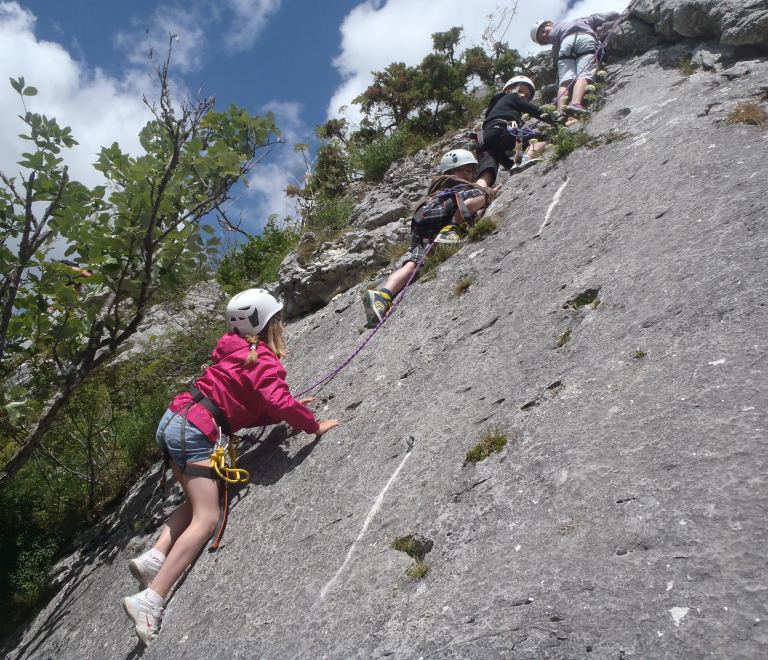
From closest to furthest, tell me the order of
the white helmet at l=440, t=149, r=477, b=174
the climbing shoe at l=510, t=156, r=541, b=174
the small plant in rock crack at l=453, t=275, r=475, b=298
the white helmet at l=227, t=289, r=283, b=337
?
the white helmet at l=227, t=289, r=283, b=337, the small plant in rock crack at l=453, t=275, r=475, b=298, the climbing shoe at l=510, t=156, r=541, b=174, the white helmet at l=440, t=149, r=477, b=174

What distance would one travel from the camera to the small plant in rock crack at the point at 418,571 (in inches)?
95.8

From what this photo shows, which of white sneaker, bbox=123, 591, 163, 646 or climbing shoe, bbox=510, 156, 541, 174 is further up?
climbing shoe, bbox=510, 156, 541, 174

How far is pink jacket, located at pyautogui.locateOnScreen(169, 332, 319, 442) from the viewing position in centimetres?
386

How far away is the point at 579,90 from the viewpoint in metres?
7.85

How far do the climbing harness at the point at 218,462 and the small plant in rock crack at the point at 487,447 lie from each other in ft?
5.46

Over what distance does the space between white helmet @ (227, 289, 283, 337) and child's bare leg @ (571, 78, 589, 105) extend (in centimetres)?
576

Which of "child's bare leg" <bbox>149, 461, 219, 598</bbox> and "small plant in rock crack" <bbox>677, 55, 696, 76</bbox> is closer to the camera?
"child's bare leg" <bbox>149, 461, 219, 598</bbox>

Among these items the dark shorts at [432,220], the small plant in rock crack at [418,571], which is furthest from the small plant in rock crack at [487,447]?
the dark shorts at [432,220]

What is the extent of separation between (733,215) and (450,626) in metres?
3.21

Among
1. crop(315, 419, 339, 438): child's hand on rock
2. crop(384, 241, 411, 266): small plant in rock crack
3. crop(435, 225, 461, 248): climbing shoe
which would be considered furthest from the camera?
crop(384, 241, 411, 266): small plant in rock crack

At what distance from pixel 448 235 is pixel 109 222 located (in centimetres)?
343

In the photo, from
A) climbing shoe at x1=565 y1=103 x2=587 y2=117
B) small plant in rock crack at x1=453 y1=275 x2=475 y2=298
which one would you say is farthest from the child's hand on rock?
climbing shoe at x1=565 y1=103 x2=587 y2=117

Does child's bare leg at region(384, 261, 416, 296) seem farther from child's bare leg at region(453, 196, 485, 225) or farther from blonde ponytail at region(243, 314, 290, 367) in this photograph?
blonde ponytail at region(243, 314, 290, 367)

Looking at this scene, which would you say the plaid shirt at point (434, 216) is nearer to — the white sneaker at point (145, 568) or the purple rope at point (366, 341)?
the purple rope at point (366, 341)
